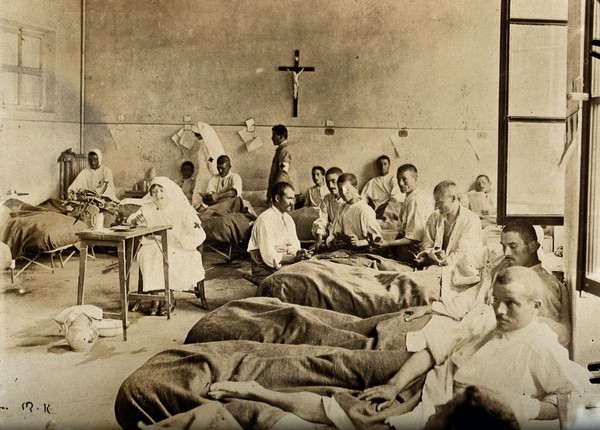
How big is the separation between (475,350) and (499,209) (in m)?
0.83

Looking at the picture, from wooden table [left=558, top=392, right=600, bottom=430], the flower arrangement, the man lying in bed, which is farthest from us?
the flower arrangement

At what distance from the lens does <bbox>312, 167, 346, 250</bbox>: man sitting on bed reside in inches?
155

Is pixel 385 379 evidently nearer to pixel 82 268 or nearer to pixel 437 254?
pixel 437 254

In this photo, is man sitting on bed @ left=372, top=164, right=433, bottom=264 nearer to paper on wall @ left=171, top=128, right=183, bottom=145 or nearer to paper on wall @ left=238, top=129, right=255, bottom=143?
paper on wall @ left=238, top=129, right=255, bottom=143

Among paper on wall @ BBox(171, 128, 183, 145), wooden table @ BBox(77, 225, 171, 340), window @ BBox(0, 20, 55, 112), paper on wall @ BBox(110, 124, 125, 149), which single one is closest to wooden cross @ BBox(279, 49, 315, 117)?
paper on wall @ BBox(171, 128, 183, 145)

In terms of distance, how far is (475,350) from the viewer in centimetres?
353

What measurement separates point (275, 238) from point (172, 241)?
→ 0.62m

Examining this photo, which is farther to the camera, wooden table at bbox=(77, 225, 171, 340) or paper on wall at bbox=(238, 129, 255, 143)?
paper on wall at bbox=(238, 129, 255, 143)

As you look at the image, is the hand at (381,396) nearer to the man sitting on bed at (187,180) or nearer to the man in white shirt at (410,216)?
the man in white shirt at (410,216)

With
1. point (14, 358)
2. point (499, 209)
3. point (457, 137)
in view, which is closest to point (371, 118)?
point (457, 137)

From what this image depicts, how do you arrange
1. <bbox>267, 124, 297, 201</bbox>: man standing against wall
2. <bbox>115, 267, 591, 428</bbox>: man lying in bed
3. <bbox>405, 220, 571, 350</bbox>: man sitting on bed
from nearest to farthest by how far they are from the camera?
<bbox>115, 267, 591, 428</bbox>: man lying in bed, <bbox>405, 220, 571, 350</bbox>: man sitting on bed, <bbox>267, 124, 297, 201</bbox>: man standing against wall

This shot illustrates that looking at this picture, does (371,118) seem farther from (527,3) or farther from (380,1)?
(527,3)

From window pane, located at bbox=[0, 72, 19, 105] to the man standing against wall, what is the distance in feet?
5.05

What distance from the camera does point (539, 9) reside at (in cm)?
371
